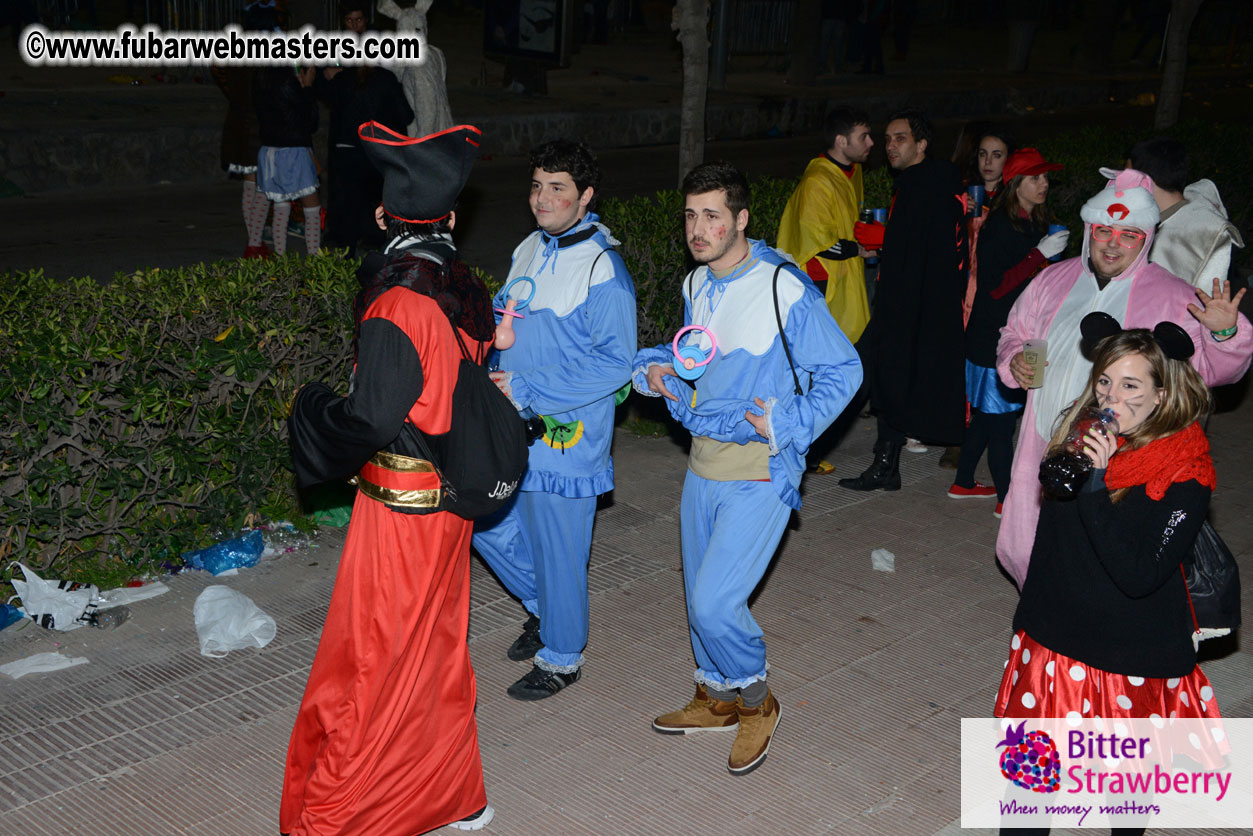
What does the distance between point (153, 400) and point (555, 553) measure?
2015 mm

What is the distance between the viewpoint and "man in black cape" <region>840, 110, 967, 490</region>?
6.88m

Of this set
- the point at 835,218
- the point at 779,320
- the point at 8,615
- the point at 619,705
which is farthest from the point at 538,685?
the point at 835,218

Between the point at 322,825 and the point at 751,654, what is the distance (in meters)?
1.57

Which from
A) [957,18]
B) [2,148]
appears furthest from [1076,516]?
[957,18]

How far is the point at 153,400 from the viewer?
5410 mm

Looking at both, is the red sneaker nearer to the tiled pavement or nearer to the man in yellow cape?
the tiled pavement

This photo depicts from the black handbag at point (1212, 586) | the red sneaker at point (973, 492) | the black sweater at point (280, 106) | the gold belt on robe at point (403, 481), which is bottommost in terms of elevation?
the red sneaker at point (973, 492)

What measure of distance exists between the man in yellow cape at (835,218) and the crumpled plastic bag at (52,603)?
4.07 metres

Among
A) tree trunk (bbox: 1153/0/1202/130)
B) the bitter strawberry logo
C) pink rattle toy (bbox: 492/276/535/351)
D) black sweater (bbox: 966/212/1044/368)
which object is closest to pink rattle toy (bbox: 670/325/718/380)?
pink rattle toy (bbox: 492/276/535/351)

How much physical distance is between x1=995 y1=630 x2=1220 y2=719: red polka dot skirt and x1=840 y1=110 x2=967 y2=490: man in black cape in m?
3.56

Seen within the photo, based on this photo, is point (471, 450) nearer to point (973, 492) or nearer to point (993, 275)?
point (993, 275)

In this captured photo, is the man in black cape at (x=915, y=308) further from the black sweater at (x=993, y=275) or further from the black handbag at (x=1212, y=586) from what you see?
the black handbag at (x=1212, y=586)

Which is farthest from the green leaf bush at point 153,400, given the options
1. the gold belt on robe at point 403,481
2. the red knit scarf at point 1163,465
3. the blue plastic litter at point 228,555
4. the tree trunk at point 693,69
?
the tree trunk at point 693,69

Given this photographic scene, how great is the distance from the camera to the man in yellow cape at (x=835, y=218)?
23.0ft
